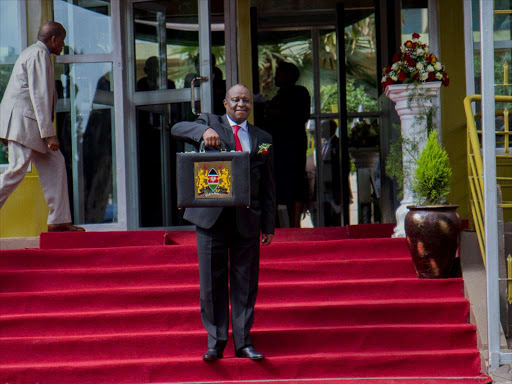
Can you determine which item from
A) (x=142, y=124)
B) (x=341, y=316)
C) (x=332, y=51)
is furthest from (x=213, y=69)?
(x=332, y=51)

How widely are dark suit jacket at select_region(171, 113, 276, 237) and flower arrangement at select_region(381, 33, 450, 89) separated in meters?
1.89

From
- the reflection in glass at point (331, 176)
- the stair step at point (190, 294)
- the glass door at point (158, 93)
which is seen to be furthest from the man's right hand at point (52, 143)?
the reflection in glass at point (331, 176)

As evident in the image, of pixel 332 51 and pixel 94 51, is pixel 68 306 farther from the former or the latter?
pixel 332 51

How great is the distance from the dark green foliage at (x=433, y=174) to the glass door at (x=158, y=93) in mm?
2440

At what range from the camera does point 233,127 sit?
17.9 feet

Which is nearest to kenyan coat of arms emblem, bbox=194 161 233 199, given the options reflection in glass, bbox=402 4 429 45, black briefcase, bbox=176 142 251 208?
black briefcase, bbox=176 142 251 208

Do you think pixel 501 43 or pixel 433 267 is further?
pixel 501 43

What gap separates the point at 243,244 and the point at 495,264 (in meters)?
1.59

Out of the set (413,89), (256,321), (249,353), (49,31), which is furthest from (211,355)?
(49,31)

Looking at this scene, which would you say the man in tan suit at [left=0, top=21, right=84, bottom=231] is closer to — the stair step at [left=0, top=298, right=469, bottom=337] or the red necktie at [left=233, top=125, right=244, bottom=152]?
the stair step at [left=0, top=298, right=469, bottom=337]

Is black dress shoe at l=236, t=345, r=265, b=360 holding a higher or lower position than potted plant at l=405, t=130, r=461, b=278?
lower

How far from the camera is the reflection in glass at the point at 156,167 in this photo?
26.4 feet

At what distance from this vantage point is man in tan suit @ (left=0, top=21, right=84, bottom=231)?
6727 mm

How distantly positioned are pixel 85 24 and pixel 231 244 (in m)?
3.52
